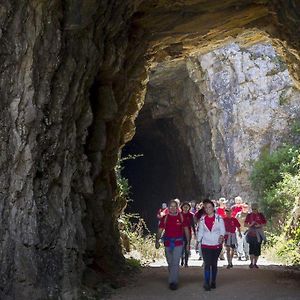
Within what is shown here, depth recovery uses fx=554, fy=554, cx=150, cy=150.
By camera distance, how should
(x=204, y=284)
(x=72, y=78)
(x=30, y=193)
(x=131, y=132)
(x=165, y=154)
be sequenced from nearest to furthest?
(x=30, y=193)
(x=72, y=78)
(x=204, y=284)
(x=131, y=132)
(x=165, y=154)

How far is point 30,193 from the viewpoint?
793cm

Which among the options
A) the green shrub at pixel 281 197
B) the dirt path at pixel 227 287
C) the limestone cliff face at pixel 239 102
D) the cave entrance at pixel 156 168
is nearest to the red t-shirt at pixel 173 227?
the dirt path at pixel 227 287

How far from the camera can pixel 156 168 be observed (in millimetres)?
34156

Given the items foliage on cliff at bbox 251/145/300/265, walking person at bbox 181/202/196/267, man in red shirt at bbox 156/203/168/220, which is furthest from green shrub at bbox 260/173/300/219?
walking person at bbox 181/202/196/267

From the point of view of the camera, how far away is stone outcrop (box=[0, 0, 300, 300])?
7.68 m

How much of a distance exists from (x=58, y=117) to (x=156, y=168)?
25.6 meters

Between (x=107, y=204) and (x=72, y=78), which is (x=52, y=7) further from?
(x=107, y=204)

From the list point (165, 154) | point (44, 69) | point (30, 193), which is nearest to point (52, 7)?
point (44, 69)

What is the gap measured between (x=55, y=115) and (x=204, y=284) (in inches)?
157

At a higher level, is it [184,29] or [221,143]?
[184,29]

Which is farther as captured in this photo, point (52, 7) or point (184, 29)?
point (184, 29)

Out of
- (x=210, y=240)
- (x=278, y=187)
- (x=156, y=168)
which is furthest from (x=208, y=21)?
(x=156, y=168)

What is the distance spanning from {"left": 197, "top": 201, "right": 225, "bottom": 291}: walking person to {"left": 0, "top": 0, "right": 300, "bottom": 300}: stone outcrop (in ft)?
6.84

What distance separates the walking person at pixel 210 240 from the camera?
9.63 m
